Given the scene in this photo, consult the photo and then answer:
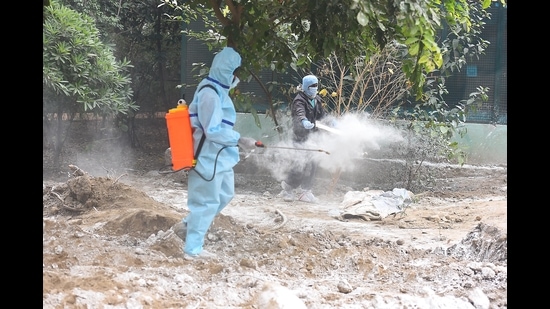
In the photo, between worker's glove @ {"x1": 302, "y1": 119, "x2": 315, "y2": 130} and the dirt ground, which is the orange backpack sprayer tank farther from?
worker's glove @ {"x1": 302, "y1": 119, "x2": 315, "y2": 130}

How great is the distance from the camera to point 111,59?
928cm

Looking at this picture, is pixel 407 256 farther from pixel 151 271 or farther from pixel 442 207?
pixel 442 207

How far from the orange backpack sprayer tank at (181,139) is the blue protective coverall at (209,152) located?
0.26 ft

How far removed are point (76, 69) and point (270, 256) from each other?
4486 mm

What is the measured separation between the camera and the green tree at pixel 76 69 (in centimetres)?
845

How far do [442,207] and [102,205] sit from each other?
4.36 m

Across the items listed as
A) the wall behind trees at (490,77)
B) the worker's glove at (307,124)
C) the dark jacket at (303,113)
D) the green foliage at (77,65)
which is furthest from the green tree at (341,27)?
the wall behind trees at (490,77)

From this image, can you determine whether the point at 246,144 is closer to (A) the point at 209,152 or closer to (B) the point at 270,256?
(A) the point at 209,152

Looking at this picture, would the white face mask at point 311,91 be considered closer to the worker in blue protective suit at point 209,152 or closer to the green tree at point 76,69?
the green tree at point 76,69

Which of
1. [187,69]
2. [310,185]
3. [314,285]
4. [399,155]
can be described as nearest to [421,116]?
[399,155]

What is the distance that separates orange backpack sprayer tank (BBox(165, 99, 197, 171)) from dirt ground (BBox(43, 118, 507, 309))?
745mm

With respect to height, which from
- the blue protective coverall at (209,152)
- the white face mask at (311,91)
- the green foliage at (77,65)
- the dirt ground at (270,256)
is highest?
the green foliage at (77,65)

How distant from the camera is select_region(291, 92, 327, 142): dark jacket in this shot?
866cm

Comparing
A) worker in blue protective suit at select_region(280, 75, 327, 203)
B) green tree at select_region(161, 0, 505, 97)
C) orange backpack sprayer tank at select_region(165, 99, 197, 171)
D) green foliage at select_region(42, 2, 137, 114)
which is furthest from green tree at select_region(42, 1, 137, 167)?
orange backpack sprayer tank at select_region(165, 99, 197, 171)
